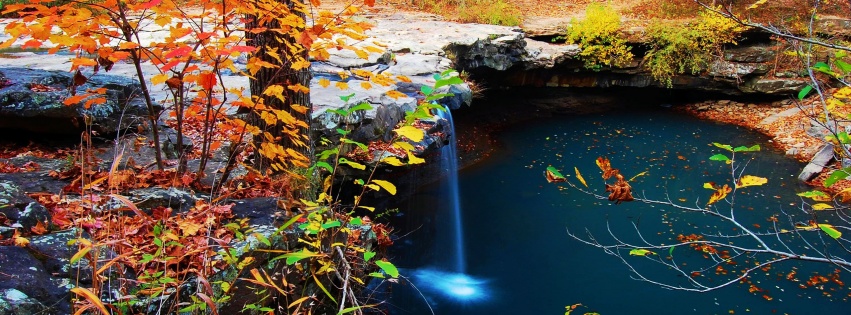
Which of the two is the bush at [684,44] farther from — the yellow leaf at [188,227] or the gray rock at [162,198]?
the yellow leaf at [188,227]

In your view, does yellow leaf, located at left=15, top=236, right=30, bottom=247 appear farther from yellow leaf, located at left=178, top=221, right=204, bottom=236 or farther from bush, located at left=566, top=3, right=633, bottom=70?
bush, located at left=566, top=3, right=633, bottom=70

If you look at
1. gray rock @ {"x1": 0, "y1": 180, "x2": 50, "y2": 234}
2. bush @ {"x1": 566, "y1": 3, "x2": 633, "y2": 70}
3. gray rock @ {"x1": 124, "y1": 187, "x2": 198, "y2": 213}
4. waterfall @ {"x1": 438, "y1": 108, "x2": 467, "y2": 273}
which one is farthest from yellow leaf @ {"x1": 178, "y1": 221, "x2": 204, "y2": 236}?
bush @ {"x1": 566, "y1": 3, "x2": 633, "y2": 70}

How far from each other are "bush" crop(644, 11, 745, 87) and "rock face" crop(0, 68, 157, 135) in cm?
1032

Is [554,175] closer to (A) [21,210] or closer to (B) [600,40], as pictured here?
(A) [21,210]

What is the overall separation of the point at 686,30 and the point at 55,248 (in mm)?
12086

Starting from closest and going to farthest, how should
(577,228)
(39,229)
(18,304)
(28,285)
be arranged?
(18,304) < (28,285) < (39,229) < (577,228)

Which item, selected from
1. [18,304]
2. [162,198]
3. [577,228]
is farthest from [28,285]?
[577,228]

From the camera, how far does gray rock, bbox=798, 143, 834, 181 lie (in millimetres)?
8289

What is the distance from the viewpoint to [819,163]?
26.8ft

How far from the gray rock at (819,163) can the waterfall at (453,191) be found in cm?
535

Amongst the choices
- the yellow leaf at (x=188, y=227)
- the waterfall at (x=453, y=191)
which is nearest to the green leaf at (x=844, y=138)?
the yellow leaf at (x=188, y=227)

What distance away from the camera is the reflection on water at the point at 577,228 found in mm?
5656

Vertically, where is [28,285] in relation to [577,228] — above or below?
above

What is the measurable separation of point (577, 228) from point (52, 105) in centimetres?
582
